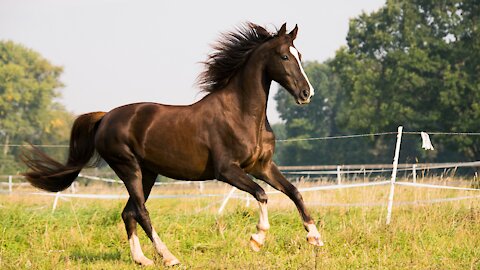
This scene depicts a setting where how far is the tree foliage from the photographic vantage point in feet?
118

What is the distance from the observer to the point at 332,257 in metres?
6.56

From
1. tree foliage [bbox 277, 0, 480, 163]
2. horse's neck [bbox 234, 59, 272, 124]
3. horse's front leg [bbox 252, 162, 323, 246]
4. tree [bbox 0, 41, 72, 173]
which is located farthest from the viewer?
tree [bbox 0, 41, 72, 173]

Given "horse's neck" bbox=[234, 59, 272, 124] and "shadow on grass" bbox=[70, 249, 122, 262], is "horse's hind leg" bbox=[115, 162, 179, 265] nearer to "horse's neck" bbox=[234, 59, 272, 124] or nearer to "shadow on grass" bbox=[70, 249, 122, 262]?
"shadow on grass" bbox=[70, 249, 122, 262]

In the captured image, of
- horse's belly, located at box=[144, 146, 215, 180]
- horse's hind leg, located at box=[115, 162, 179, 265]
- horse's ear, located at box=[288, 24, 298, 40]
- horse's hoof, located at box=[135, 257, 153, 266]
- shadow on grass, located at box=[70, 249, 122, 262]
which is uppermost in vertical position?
horse's ear, located at box=[288, 24, 298, 40]

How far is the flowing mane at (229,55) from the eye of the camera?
263 inches

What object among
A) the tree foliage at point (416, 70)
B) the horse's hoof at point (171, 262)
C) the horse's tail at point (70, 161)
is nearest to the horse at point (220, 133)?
the horse's hoof at point (171, 262)

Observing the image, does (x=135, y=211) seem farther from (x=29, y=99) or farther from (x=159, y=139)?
(x=29, y=99)

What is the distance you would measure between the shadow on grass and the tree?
5273 cm

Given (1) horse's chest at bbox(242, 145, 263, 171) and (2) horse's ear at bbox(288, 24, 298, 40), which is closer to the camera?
(1) horse's chest at bbox(242, 145, 263, 171)

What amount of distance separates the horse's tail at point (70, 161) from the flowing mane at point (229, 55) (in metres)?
1.57

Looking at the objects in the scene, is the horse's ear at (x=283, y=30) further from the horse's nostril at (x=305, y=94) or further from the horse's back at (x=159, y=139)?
the horse's back at (x=159, y=139)

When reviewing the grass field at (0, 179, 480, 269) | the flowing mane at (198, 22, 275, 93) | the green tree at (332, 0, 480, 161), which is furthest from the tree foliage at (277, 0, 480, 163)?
the flowing mane at (198, 22, 275, 93)

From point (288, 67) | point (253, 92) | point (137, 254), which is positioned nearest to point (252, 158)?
point (253, 92)

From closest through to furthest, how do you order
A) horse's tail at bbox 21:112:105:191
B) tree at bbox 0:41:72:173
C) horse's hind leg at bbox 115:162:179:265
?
horse's hind leg at bbox 115:162:179:265 → horse's tail at bbox 21:112:105:191 → tree at bbox 0:41:72:173
